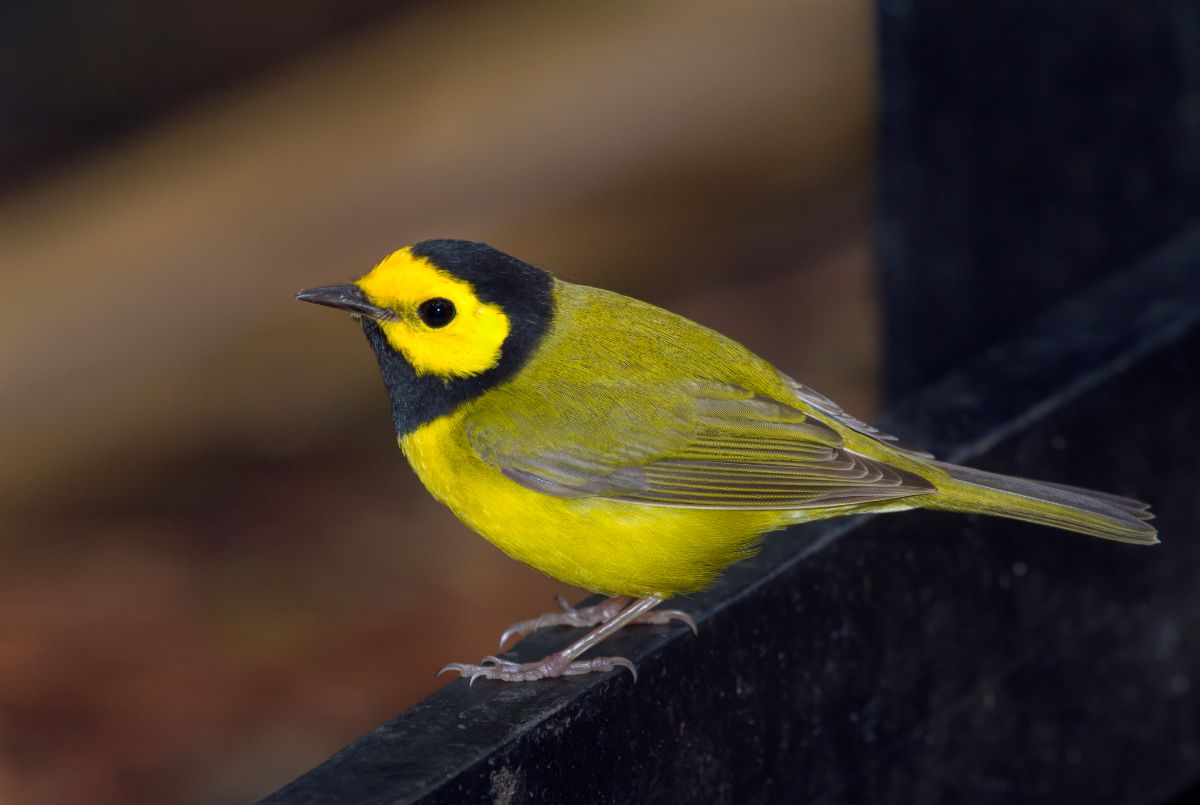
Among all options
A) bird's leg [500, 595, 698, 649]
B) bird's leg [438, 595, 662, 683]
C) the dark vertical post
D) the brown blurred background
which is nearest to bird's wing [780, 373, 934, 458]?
bird's leg [500, 595, 698, 649]

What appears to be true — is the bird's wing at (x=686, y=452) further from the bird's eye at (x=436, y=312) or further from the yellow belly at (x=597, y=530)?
the bird's eye at (x=436, y=312)

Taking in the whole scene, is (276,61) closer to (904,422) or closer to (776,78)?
(776,78)

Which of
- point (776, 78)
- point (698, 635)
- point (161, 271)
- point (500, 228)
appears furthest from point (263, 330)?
point (698, 635)

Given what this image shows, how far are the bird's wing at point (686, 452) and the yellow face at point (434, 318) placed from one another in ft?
0.43

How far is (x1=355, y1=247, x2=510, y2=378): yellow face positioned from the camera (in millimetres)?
3297

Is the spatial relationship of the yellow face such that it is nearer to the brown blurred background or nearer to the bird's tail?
the bird's tail

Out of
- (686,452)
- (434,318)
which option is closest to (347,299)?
(434,318)

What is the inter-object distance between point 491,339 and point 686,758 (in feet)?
3.17

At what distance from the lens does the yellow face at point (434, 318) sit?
130 inches

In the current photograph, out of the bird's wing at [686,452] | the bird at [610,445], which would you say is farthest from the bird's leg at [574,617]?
the bird's wing at [686,452]

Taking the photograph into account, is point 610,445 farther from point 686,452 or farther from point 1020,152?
point 1020,152

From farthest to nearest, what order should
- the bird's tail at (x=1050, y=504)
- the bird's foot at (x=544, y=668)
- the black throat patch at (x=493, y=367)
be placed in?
1. the black throat patch at (x=493, y=367)
2. the bird's tail at (x=1050, y=504)
3. the bird's foot at (x=544, y=668)

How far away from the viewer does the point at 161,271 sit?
6.07 metres

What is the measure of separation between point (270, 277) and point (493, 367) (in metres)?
2.91
